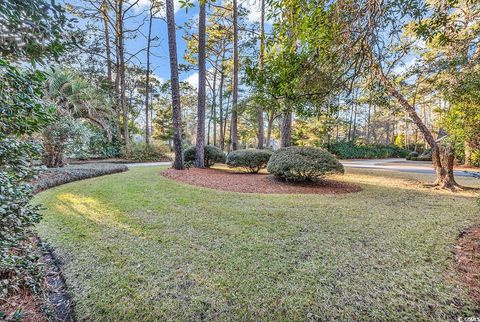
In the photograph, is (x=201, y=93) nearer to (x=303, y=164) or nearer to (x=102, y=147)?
(x=303, y=164)

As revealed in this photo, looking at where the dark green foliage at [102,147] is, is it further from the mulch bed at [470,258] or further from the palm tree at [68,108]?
the mulch bed at [470,258]

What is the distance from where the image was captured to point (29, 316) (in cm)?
162

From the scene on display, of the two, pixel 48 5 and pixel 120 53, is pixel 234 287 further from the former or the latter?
pixel 120 53

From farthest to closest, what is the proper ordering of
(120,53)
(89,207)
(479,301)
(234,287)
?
(120,53) < (89,207) < (234,287) < (479,301)

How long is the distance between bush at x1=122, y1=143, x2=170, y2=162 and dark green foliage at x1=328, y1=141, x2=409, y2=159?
50.8ft

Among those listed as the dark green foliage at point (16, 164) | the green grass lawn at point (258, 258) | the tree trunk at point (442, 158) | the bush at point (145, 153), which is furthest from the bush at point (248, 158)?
the bush at point (145, 153)

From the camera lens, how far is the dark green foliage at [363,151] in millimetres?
20913

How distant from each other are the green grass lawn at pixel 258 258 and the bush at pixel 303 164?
1.55 m

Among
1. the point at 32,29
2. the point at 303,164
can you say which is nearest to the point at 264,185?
the point at 303,164

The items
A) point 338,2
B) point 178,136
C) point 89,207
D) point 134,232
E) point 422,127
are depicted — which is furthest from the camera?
point 178,136

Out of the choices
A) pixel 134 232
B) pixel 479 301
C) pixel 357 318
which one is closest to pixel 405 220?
pixel 479 301

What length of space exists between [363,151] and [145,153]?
21052 millimetres

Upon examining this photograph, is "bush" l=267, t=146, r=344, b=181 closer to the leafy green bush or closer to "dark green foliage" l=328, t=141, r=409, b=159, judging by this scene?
the leafy green bush

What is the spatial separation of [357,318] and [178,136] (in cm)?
744
